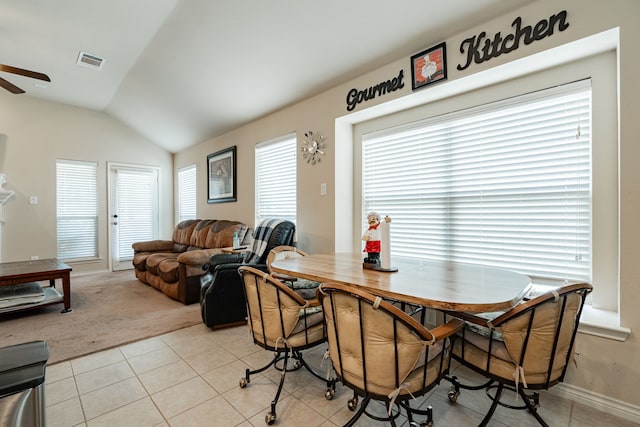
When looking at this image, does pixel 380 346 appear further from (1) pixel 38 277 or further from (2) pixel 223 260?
(1) pixel 38 277

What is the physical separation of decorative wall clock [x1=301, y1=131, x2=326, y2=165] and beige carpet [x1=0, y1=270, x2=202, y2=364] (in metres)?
2.17

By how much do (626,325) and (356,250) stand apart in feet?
7.25

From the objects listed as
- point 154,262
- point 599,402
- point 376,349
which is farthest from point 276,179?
point 599,402

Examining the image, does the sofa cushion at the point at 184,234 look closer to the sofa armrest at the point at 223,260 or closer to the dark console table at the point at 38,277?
the dark console table at the point at 38,277

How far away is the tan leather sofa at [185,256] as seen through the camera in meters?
3.67

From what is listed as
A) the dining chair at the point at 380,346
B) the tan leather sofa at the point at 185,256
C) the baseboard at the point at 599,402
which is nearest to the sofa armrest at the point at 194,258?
the tan leather sofa at the point at 185,256

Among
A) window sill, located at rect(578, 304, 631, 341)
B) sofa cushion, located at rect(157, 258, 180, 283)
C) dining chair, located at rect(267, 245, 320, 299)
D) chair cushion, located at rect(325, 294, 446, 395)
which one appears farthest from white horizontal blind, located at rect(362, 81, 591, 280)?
sofa cushion, located at rect(157, 258, 180, 283)

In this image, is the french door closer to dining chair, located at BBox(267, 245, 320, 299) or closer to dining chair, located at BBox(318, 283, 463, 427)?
dining chair, located at BBox(267, 245, 320, 299)

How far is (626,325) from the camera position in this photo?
1659 mm

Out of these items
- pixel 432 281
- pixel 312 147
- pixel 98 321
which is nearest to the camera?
pixel 432 281

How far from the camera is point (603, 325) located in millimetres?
1705

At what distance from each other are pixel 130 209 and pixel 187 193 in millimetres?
1157

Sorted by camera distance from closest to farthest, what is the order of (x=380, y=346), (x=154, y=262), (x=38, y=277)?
(x=380, y=346)
(x=38, y=277)
(x=154, y=262)

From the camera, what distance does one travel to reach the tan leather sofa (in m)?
3.67
